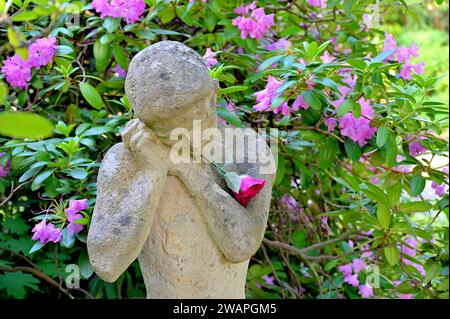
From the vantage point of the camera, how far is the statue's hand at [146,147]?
1381 millimetres

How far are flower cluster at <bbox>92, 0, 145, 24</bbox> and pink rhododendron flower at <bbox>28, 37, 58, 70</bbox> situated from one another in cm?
16

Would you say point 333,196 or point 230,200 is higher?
point 230,200

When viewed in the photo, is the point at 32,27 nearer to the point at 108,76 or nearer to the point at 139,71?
the point at 108,76

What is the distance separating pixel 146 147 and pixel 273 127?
92 cm

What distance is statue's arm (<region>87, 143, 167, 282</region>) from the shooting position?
138cm

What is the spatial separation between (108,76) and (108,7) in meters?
0.67

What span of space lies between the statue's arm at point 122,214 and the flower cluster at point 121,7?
25.6 inches

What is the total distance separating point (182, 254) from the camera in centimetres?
146

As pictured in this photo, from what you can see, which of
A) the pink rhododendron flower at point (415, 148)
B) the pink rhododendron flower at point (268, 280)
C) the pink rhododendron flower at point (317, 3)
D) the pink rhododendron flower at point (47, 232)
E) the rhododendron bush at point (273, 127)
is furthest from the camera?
the pink rhododendron flower at point (268, 280)

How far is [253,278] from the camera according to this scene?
2594mm

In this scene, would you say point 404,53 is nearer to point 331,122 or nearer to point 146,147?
point 331,122

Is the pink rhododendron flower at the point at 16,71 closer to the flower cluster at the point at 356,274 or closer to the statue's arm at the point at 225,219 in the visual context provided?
the statue's arm at the point at 225,219

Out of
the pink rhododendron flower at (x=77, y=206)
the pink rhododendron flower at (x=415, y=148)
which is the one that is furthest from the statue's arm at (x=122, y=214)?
the pink rhododendron flower at (x=415, y=148)
